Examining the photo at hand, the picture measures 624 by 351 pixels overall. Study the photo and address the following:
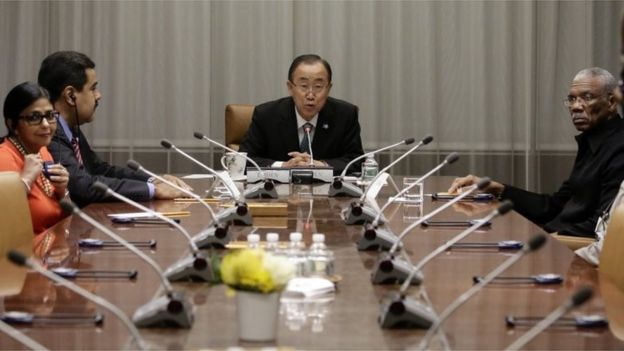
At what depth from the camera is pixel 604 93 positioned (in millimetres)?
4598

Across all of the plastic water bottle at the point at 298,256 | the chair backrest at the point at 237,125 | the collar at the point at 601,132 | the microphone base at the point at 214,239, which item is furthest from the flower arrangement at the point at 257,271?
the chair backrest at the point at 237,125

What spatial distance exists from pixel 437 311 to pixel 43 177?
2.36 meters

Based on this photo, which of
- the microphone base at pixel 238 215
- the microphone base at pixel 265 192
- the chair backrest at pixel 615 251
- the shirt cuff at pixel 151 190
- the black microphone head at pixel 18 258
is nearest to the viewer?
the black microphone head at pixel 18 258

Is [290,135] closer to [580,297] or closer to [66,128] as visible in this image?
[66,128]

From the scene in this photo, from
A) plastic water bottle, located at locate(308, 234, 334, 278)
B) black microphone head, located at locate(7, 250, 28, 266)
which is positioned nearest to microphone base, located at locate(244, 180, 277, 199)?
plastic water bottle, located at locate(308, 234, 334, 278)

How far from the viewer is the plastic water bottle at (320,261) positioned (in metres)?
2.45

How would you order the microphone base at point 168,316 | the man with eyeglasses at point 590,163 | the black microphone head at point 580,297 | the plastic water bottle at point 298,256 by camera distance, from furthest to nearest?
the man with eyeglasses at point 590,163
the plastic water bottle at point 298,256
the microphone base at point 168,316
the black microphone head at point 580,297

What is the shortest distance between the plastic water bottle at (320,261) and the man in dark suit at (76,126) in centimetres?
189

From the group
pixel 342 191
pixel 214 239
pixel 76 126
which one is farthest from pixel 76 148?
pixel 214 239

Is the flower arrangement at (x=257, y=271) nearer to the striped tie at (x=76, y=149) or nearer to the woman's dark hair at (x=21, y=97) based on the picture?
the woman's dark hair at (x=21, y=97)

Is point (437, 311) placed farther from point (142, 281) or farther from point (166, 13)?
point (166, 13)

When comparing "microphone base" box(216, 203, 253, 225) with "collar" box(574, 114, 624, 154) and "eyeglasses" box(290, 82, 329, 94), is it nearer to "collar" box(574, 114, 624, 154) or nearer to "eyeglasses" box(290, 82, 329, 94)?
"collar" box(574, 114, 624, 154)

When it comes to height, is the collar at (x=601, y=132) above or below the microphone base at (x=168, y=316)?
above

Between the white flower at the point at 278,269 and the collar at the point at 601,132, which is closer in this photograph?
the white flower at the point at 278,269
